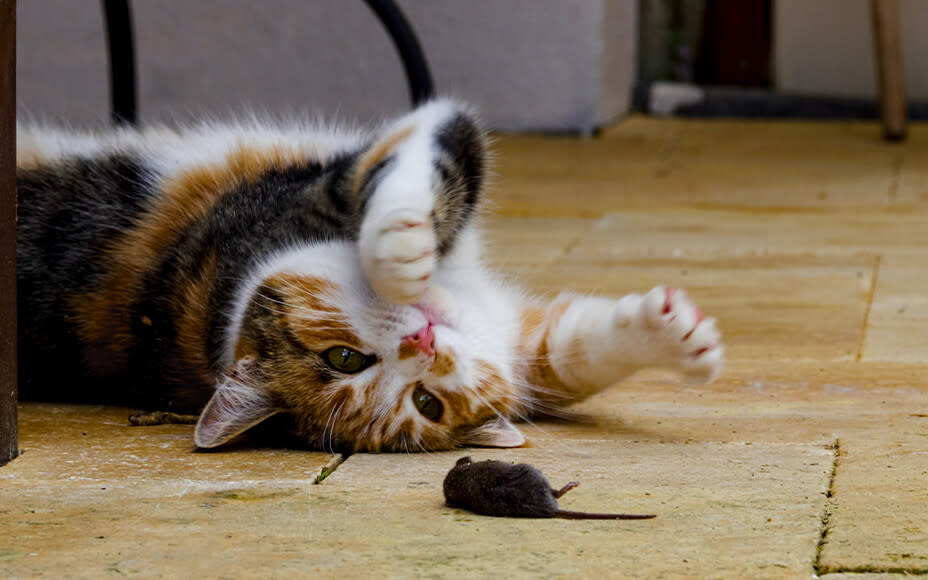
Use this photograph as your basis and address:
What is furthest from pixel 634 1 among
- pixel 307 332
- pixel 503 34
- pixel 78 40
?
pixel 307 332

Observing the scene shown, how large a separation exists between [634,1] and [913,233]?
9.38 feet

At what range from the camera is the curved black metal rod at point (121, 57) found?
121 inches

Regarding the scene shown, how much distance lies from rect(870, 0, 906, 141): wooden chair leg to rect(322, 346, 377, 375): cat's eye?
3.86 metres

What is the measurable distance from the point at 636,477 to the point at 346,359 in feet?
1.52

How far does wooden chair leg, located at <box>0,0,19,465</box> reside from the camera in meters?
1.48

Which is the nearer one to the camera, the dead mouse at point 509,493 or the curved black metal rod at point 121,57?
the dead mouse at point 509,493

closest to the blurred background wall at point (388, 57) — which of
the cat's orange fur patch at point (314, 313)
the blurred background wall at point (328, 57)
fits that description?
the blurred background wall at point (328, 57)

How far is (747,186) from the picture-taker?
411 centimetres

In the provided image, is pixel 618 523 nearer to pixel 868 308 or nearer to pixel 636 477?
pixel 636 477

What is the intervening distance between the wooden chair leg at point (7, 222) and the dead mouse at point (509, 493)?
23.1 inches

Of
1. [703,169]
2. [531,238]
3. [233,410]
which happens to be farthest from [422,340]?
[703,169]

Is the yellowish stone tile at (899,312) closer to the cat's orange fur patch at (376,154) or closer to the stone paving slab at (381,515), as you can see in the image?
the stone paving slab at (381,515)

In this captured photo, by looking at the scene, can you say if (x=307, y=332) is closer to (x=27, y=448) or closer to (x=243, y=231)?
(x=243, y=231)

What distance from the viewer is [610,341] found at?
1761mm
